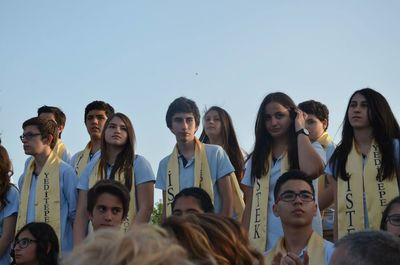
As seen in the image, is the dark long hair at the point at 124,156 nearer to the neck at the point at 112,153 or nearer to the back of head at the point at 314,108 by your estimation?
the neck at the point at 112,153

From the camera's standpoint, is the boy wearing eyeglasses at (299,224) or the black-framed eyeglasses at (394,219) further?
the boy wearing eyeglasses at (299,224)

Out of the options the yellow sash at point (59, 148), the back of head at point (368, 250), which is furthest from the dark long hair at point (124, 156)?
the back of head at point (368, 250)

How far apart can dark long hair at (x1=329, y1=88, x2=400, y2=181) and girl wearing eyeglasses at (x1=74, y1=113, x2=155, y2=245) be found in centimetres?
165

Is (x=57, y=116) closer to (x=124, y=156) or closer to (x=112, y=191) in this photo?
(x=124, y=156)

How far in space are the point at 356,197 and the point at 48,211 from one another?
2.80 meters

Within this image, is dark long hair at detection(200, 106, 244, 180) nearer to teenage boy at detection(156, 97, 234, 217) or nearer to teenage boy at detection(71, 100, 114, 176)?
teenage boy at detection(156, 97, 234, 217)

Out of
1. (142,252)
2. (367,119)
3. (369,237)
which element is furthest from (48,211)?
→ (142,252)

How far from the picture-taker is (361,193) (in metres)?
5.15

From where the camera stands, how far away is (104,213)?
5371mm

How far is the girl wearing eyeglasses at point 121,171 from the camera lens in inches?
231

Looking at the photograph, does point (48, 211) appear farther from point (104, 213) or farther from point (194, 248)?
point (194, 248)

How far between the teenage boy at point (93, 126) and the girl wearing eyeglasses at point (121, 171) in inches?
32.5

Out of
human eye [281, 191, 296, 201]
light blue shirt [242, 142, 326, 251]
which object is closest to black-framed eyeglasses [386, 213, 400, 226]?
human eye [281, 191, 296, 201]

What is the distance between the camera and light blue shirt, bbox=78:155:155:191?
5.95 meters
